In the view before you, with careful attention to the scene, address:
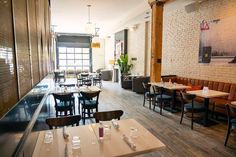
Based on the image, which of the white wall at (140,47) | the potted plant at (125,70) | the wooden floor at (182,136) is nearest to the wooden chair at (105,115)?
the wooden floor at (182,136)

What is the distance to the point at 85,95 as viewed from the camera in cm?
403

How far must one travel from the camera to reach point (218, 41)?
5109 millimetres

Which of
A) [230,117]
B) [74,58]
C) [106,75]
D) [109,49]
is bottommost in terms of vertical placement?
[230,117]

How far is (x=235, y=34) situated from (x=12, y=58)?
5151 mm

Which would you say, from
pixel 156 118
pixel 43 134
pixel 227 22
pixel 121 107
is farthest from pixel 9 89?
pixel 227 22

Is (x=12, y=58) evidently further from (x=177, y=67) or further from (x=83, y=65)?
(x=83, y=65)

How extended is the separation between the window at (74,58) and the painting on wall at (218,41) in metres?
10.9

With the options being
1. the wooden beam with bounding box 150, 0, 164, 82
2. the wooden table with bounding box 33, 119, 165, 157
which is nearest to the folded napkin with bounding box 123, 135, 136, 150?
the wooden table with bounding box 33, 119, 165, 157

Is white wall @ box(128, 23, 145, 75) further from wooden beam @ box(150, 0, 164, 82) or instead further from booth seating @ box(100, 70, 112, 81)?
booth seating @ box(100, 70, 112, 81)

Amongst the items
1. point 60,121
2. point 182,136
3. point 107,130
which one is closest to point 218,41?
point 182,136

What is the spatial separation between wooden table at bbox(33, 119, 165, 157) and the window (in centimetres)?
1324

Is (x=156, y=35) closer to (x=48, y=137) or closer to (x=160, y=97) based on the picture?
(x=160, y=97)

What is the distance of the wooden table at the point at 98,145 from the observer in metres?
1.62

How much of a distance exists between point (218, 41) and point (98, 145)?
15.9 ft
